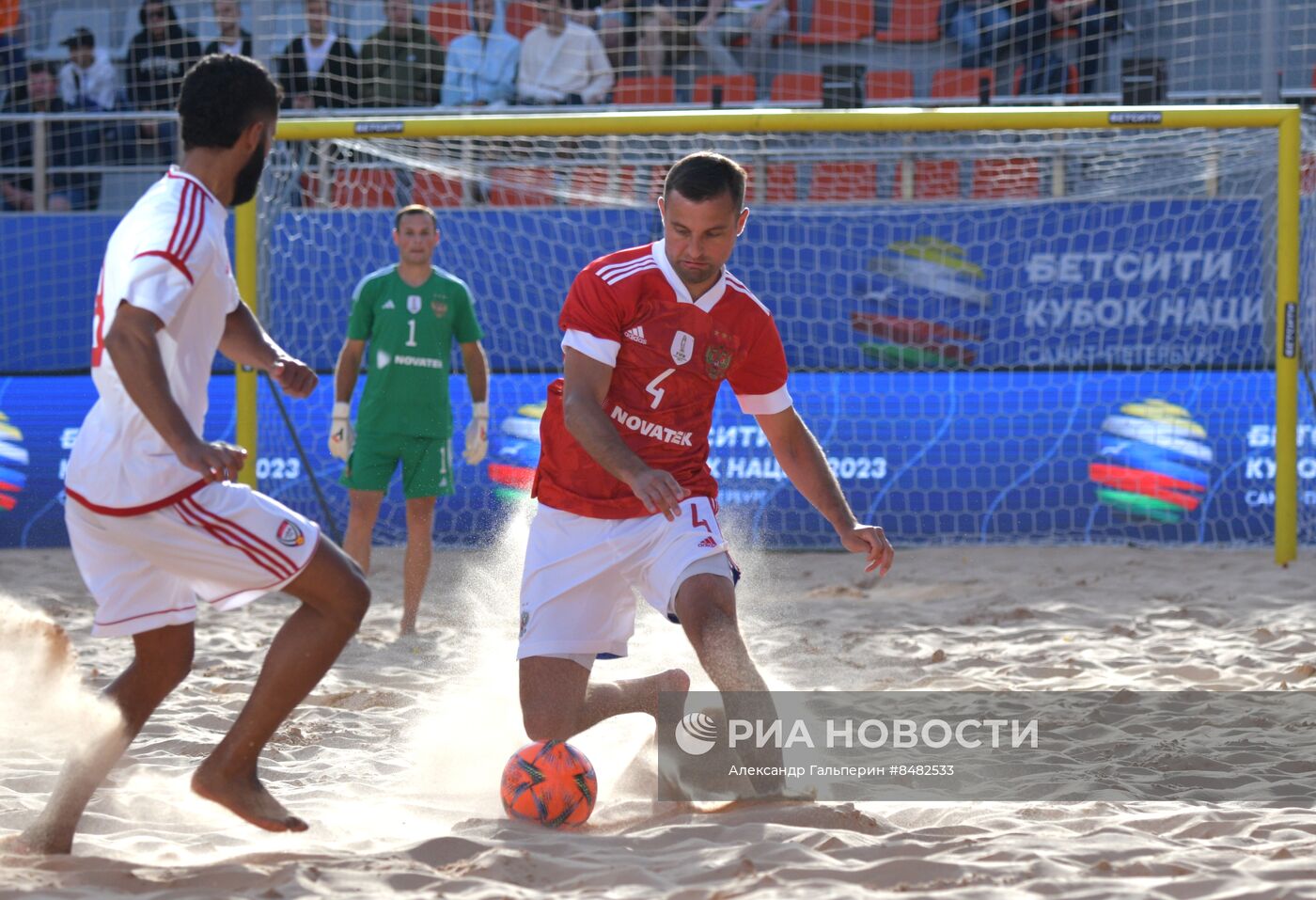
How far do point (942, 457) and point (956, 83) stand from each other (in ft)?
12.2

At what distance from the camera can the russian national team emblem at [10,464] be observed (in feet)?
30.1

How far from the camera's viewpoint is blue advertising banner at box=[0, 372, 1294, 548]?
9.13 m

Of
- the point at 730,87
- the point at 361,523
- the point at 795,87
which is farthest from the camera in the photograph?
the point at 795,87

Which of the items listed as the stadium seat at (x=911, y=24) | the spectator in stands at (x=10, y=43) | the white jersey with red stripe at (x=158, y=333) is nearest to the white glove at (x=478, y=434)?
the white jersey with red stripe at (x=158, y=333)

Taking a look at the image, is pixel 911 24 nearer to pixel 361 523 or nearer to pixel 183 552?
pixel 361 523

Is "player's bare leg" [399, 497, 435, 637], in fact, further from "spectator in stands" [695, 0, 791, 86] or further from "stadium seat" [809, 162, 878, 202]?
"spectator in stands" [695, 0, 791, 86]

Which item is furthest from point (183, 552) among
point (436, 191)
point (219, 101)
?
point (436, 191)

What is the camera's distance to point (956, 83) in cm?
1147

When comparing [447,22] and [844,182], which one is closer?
[844,182]

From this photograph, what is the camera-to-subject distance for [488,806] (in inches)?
159

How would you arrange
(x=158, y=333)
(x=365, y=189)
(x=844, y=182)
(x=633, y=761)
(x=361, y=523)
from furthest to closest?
(x=365, y=189) < (x=844, y=182) < (x=361, y=523) < (x=633, y=761) < (x=158, y=333)

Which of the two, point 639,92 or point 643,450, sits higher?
point 639,92

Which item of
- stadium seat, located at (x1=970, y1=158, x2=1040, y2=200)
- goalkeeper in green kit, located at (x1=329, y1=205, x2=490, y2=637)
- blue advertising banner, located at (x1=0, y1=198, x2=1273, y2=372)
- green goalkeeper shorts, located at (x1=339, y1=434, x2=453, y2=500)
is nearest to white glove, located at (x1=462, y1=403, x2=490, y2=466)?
goalkeeper in green kit, located at (x1=329, y1=205, x2=490, y2=637)

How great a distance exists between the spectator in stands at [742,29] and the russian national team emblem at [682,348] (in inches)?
307
